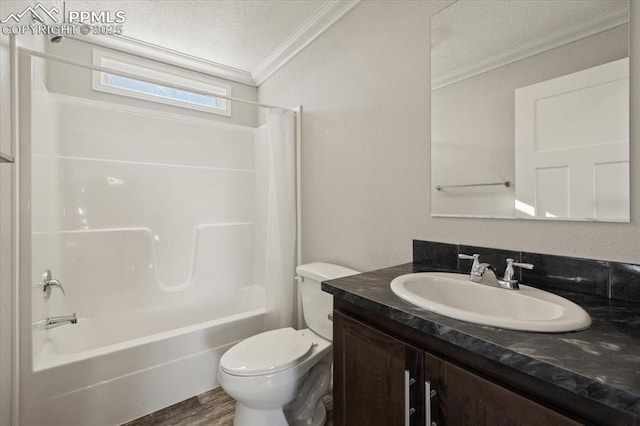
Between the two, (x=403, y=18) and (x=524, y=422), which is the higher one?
(x=403, y=18)

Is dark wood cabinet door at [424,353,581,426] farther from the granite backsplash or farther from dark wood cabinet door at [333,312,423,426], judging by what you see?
the granite backsplash

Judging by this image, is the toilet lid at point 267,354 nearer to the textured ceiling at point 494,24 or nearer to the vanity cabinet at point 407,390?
the vanity cabinet at point 407,390

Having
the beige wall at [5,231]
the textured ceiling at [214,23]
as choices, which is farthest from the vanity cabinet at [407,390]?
the textured ceiling at [214,23]

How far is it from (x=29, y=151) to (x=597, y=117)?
2.34m

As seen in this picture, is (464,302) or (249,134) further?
(249,134)

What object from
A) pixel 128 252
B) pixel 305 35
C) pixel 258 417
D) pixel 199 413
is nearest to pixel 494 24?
pixel 305 35

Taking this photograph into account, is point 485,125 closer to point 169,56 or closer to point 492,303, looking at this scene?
point 492,303

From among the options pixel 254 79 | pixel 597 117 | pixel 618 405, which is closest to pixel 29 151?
pixel 254 79

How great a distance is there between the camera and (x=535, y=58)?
40.8 inches

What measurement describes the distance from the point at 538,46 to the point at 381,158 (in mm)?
767

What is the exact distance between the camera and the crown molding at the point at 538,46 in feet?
2.91

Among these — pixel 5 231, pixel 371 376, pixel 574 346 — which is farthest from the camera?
pixel 5 231

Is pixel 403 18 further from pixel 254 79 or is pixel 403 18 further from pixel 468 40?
pixel 254 79

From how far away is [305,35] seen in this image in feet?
6.75
